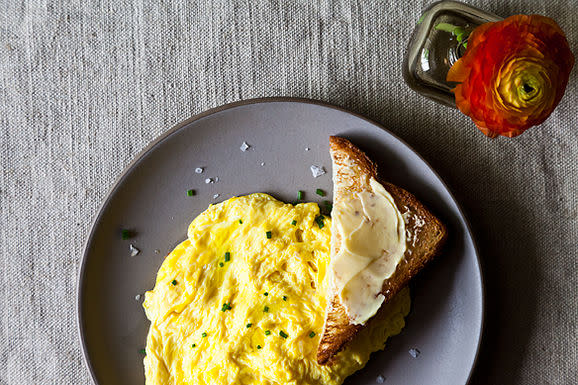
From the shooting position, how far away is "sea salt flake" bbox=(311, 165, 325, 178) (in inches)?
105

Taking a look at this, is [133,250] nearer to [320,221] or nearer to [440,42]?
[320,221]

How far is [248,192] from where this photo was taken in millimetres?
2689

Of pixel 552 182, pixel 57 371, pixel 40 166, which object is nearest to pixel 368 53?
pixel 552 182

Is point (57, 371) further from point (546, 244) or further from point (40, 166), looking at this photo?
point (546, 244)

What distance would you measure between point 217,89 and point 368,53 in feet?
2.95

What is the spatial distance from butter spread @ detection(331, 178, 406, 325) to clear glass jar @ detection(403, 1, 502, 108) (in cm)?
59

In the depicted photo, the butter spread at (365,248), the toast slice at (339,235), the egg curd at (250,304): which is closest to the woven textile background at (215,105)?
the toast slice at (339,235)

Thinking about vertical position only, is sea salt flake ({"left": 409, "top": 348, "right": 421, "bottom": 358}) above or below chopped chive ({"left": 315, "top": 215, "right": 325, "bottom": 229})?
below

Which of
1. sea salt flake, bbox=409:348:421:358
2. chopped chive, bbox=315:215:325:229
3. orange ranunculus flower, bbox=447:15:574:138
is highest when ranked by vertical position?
orange ranunculus flower, bbox=447:15:574:138

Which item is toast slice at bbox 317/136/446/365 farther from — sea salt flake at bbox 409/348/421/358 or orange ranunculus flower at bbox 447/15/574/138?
orange ranunculus flower at bbox 447/15/574/138

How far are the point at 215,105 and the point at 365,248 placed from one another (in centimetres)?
120

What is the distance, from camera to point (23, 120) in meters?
2.88

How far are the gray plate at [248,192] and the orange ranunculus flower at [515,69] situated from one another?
61 cm

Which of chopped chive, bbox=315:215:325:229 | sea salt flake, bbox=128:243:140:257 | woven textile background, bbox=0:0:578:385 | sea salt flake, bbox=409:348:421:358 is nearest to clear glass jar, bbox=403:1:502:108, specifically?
woven textile background, bbox=0:0:578:385
